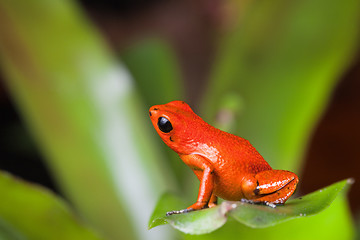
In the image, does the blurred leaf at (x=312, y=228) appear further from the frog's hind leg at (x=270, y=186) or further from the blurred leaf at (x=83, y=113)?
the blurred leaf at (x=83, y=113)

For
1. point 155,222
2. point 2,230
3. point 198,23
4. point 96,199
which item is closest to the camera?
point 155,222

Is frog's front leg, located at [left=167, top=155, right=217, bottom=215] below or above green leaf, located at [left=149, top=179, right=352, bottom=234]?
above

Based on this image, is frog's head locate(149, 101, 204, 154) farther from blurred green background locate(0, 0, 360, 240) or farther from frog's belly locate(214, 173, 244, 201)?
blurred green background locate(0, 0, 360, 240)

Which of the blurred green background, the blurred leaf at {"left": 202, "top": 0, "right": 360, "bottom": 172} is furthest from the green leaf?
the blurred leaf at {"left": 202, "top": 0, "right": 360, "bottom": 172}

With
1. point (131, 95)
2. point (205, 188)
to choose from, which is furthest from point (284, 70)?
point (205, 188)

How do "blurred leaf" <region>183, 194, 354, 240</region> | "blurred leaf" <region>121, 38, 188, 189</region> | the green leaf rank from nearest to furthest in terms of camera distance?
the green leaf → "blurred leaf" <region>183, 194, 354, 240</region> → "blurred leaf" <region>121, 38, 188, 189</region>

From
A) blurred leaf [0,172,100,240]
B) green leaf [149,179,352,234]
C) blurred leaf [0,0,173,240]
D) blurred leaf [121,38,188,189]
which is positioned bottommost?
green leaf [149,179,352,234]

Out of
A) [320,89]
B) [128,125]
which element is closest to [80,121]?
[128,125]

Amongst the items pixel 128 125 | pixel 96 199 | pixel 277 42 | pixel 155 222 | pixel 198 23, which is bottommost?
pixel 155 222

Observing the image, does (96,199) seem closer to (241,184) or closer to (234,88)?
(234,88)
